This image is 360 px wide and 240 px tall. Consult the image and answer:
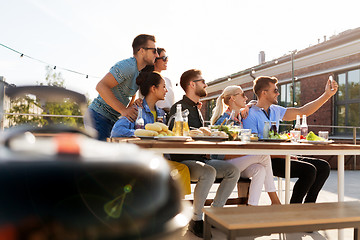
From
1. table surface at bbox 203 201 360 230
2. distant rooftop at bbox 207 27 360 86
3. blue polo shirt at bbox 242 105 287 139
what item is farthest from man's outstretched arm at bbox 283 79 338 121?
distant rooftop at bbox 207 27 360 86

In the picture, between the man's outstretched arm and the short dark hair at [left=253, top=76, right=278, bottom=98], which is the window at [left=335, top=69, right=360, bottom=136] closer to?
the man's outstretched arm

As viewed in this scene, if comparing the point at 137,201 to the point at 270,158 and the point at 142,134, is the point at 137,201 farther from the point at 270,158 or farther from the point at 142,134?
the point at 270,158

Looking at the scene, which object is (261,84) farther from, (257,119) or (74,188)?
(74,188)

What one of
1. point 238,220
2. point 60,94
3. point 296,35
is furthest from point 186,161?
point 296,35

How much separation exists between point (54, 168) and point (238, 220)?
124 centimetres

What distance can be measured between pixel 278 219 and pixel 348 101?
11493 mm

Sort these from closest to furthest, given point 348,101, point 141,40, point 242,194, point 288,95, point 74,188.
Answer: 1. point 74,188
2. point 141,40
3. point 242,194
4. point 348,101
5. point 288,95

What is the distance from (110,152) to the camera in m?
0.52

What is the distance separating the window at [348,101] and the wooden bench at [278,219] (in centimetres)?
1060

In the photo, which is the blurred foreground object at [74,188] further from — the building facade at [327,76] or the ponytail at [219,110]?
the building facade at [327,76]

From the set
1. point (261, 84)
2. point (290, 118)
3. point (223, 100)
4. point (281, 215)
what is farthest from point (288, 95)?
point (281, 215)

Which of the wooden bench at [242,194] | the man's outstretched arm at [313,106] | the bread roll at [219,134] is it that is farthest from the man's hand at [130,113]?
the man's outstretched arm at [313,106]

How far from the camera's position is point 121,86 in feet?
9.43

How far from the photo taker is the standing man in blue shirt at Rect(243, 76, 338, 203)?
122 inches
